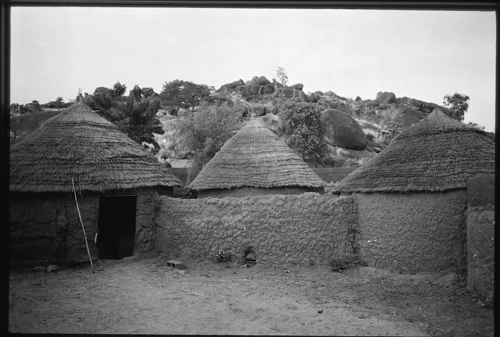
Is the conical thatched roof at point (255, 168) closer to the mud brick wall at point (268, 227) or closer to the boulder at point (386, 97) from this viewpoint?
the mud brick wall at point (268, 227)

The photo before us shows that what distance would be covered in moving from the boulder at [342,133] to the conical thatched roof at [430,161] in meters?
25.1

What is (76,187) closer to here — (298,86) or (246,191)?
(246,191)

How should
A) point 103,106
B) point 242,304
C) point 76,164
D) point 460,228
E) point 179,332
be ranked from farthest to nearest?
point 103,106, point 76,164, point 460,228, point 242,304, point 179,332

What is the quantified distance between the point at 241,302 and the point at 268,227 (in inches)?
96.9

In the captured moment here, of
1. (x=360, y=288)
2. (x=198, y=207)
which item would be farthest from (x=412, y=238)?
(x=198, y=207)

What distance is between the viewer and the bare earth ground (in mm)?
5953

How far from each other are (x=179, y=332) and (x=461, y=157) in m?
6.27

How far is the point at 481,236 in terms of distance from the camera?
675 centimetres

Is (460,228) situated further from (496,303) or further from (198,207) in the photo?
(198,207)

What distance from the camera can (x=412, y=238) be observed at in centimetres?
809

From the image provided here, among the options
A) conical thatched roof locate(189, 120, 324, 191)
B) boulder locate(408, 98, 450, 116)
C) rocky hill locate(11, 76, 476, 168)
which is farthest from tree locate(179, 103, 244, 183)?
boulder locate(408, 98, 450, 116)

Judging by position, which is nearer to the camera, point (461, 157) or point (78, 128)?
point (461, 157)

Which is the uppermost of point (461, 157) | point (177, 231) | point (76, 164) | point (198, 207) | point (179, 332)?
point (461, 157)

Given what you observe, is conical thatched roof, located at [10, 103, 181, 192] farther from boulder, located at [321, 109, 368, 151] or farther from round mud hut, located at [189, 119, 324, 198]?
boulder, located at [321, 109, 368, 151]
